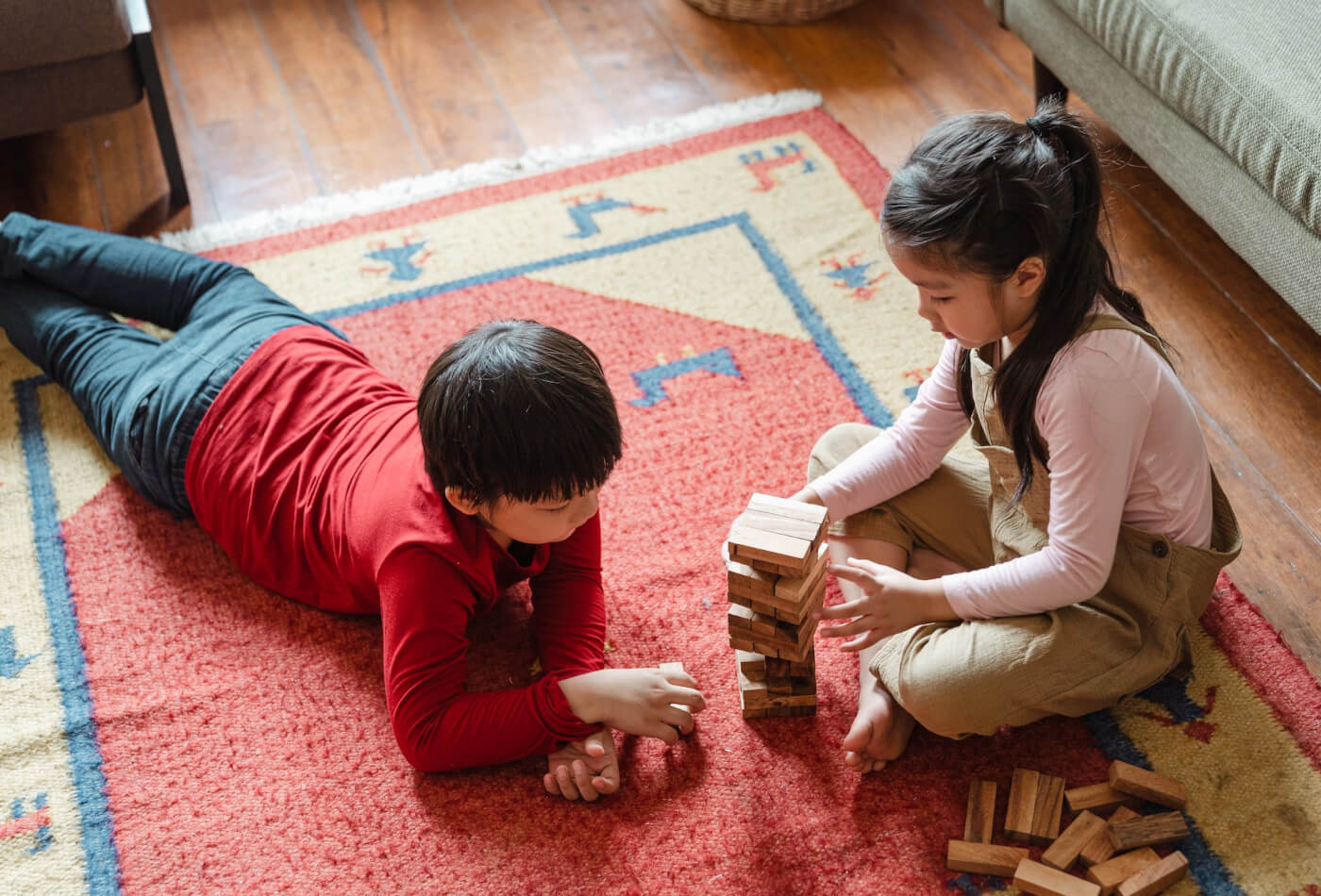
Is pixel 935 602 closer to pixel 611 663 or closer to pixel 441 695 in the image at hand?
pixel 611 663

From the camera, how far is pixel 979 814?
41.0 inches

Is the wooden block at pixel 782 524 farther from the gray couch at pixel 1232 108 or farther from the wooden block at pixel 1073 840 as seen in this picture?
the gray couch at pixel 1232 108

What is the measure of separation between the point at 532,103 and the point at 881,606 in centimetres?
131

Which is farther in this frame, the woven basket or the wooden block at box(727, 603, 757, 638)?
the woven basket

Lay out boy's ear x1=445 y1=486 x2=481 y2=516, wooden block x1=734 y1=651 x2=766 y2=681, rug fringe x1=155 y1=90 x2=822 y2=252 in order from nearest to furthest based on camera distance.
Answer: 1. boy's ear x1=445 y1=486 x2=481 y2=516
2. wooden block x1=734 y1=651 x2=766 y2=681
3. rug fringe x1=155 y1=90 x2=822 y2=252

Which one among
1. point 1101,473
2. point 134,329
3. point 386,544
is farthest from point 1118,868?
point 134,329

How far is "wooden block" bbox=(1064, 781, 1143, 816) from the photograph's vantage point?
3.44ft

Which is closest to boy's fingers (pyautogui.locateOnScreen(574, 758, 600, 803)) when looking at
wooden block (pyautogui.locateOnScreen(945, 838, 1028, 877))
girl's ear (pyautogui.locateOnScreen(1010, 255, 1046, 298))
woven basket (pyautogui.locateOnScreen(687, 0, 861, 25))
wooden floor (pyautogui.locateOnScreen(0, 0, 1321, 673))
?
wooden block (pyautogui.locateOnScreen(945, 838, 1028, 877))

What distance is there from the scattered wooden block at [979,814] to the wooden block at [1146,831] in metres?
0.10

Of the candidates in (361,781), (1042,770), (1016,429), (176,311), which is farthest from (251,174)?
(1042,770)

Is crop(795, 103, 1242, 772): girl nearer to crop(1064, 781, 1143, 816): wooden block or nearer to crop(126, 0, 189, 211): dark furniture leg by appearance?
crop(1064, 781, 1143, 816): wooden block

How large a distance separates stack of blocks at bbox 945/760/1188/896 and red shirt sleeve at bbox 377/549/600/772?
1.22 feet

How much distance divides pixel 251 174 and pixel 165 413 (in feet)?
2.39

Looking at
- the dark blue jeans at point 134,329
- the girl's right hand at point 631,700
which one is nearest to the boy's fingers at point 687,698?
the girl's right hand at point 631,700
